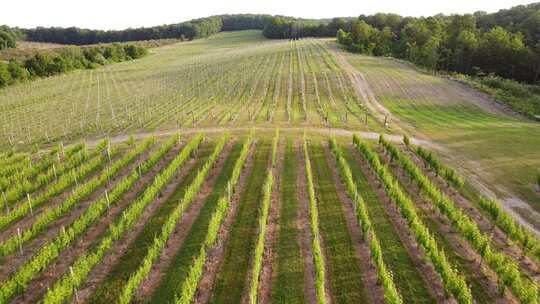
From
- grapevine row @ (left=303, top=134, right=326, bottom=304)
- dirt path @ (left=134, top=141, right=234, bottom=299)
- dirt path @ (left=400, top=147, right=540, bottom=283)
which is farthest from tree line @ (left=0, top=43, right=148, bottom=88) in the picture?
dirt path @ (left=400, top=147, right=540, bottom=283)

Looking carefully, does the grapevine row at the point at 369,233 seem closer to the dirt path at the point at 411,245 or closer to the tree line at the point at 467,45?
the dirt path at the point at 411,245

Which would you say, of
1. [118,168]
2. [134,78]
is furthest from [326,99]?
[134,78]

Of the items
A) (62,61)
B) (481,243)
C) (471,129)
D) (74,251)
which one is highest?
(62,61)

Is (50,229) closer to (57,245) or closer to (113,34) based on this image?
(57,245)

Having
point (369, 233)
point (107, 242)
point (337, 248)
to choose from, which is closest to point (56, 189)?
point (107, 242)

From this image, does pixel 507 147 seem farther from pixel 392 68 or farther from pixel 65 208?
pixel 392 68

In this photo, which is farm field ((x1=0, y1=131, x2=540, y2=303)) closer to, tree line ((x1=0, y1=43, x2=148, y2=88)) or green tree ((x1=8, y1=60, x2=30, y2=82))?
green tree ((x1=8, y1=60, x2=30, y2=82))

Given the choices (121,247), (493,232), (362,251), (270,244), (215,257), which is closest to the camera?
(215,257)
